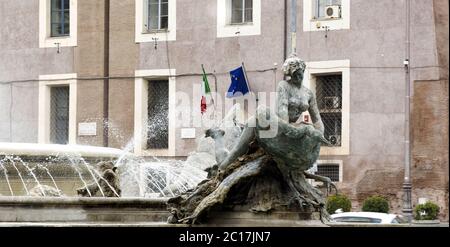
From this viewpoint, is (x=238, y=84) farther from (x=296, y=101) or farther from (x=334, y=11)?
(x=296, y=101)

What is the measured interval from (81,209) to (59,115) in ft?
86.3

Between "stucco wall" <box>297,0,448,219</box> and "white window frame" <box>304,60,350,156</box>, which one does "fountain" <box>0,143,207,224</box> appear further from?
"white window frame" <box>304,60,350,156</box>

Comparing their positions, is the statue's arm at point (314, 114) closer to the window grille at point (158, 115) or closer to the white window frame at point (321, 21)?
the white window frame at point (321, 21)

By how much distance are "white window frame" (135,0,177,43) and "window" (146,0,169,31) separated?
0.15 metres

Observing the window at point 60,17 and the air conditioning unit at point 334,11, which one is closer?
the air conditioning unit at point 334,11

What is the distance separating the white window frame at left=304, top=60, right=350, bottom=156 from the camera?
1265 inches

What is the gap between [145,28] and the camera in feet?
119

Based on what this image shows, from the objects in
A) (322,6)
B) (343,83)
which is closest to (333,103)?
(343,83)

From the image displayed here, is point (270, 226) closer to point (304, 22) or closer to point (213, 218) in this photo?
point (213, 218)

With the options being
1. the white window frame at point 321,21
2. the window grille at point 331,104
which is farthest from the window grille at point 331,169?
the white window frame at point 321,21

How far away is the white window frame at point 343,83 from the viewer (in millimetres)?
32125

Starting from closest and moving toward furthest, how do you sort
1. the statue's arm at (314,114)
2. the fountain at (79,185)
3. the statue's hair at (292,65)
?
the statue's hair at (292,65) → the statue's arm at (314,114) → the fountain at (79,185)

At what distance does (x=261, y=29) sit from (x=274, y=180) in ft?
77.9

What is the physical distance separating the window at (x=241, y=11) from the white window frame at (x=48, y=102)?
5.42 m
